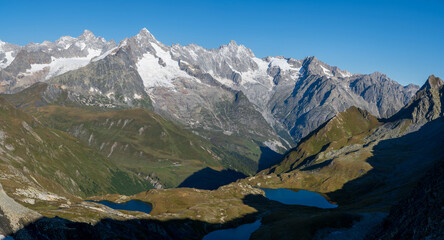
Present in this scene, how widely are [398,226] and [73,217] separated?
333ft

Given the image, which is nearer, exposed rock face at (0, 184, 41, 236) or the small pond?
exposed rock face at (0, 184, 41, 236)

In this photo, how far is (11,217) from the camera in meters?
77.1

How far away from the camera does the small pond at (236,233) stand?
16150 centimetres

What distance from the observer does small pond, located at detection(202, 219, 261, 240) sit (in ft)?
530

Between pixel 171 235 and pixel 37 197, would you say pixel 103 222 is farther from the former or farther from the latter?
pixel 37 197

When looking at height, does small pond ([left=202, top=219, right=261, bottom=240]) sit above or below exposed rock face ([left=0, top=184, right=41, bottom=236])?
below

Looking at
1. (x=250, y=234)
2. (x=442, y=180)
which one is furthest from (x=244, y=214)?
(x=442, y=180)

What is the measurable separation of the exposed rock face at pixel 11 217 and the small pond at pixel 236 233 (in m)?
93.9

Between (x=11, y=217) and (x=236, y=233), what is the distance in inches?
4373

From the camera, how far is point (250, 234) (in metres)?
162

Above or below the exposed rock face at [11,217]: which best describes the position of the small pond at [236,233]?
below

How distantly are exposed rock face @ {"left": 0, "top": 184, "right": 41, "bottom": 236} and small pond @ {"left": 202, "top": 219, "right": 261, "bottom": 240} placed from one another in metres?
93.9

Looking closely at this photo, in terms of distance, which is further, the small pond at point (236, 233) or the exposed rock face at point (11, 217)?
the small pond at point (236, 233)

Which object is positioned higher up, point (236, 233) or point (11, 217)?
point (11, 217)
